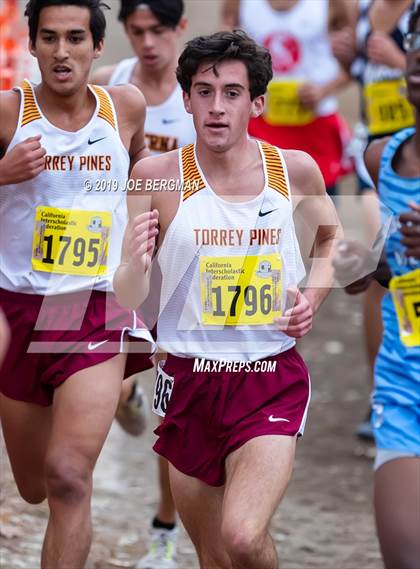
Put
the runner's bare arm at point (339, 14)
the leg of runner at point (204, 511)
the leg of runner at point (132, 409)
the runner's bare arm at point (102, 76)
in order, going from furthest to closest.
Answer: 1. the runner's bare arm at point (339, 14)
2. the leg of runner at point (132, 409)
3. the runner's bare arm at point (102, 76)
4. the leg of runner at point (204, 511)

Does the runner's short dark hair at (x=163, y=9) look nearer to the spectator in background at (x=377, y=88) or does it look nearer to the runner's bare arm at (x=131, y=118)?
the runner's bare arm at (x=131, y=118)

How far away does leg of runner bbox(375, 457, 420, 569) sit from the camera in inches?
184

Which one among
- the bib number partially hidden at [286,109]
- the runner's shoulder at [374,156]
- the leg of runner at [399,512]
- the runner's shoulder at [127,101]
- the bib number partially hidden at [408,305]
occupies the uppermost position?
the runner's shoulder at [127,101]

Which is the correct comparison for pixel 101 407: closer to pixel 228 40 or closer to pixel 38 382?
pixel 38 382

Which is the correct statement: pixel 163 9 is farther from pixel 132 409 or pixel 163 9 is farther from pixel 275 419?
pixel 275 419

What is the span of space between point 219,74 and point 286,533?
8.93ft

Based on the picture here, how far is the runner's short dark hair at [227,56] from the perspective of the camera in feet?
16.5

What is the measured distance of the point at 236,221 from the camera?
4.98 m

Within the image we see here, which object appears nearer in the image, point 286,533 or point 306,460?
point 286,533

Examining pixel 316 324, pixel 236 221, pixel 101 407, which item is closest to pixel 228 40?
pixel 236 221

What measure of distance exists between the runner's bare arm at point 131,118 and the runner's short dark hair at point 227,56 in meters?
0.52

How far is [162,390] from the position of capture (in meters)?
5.08

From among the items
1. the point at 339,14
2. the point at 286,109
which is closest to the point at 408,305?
the point at 286,109

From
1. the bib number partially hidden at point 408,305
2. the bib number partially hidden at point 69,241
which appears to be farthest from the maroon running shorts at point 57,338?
the bib number partially hidden at point 408,305
